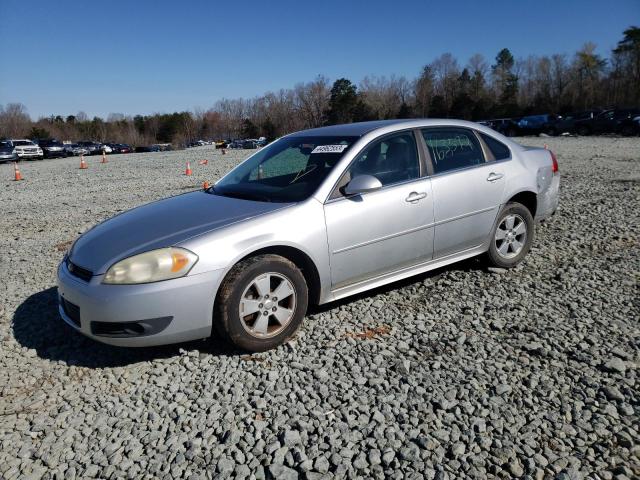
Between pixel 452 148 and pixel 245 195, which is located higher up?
pixel 452 148

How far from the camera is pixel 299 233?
354cm

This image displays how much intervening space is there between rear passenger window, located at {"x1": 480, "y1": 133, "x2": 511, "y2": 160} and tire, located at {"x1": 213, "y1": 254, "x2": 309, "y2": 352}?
252cm

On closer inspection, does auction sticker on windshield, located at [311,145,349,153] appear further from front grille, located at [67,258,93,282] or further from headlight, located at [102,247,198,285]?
front grille, located at [67,258,93,282]

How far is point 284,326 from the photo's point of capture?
3.55m

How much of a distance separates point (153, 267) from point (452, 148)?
9.57 feet

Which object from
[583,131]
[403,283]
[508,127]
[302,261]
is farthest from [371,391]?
[508,127]

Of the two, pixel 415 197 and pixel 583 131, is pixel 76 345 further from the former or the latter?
pixel 583 131

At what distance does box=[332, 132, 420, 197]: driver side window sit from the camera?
404 cm

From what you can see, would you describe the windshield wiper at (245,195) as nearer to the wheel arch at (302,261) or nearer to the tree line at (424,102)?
the wheel arch at (302,261)

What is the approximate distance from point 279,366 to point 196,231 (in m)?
1.09

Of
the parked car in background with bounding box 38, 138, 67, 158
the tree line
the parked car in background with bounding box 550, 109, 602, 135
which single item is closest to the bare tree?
the tree line

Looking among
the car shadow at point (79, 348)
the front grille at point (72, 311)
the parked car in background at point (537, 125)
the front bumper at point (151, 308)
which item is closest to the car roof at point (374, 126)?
the front bumper at point (151, 308)

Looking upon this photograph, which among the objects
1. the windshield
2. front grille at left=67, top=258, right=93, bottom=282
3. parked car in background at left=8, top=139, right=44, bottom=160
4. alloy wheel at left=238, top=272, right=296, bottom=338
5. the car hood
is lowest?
alloy wheel at left=238, top=272, right=296, bottom=338

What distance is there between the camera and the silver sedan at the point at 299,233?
3207 millimetres
